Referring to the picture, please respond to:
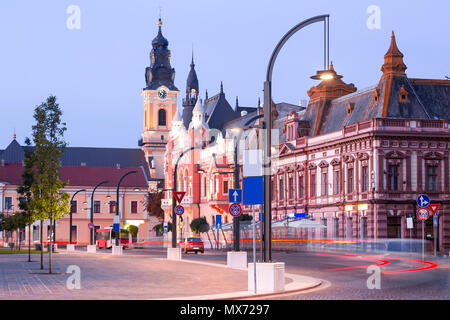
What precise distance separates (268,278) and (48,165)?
1710cm

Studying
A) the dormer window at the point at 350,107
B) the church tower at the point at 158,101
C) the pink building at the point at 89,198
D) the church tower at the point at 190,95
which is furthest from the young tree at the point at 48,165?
the church tower at the point at 158,101

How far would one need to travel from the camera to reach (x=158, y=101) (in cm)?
14712

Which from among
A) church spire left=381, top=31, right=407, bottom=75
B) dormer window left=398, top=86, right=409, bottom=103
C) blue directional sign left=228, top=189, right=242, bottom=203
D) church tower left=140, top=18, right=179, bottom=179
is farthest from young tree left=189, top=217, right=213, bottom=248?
blue directional sign left=228, top=189, right=242, bottom=203

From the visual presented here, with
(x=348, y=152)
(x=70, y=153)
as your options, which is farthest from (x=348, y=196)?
(x=70, y=153)

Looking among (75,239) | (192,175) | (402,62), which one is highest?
(402,62)

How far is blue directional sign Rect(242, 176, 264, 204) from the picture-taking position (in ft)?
65.9

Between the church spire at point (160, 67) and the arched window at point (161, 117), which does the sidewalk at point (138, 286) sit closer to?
the church spire at point (160, 67)

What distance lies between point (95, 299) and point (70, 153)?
128 meters

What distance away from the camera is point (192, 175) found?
10319cm

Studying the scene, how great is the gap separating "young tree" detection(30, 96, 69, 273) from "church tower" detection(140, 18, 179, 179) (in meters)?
107

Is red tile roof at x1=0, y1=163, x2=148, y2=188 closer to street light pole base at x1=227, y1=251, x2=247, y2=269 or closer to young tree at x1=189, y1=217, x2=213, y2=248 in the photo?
young tree at x1=189, y1=217, x2=213, y2=248

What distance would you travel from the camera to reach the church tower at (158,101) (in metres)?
144
